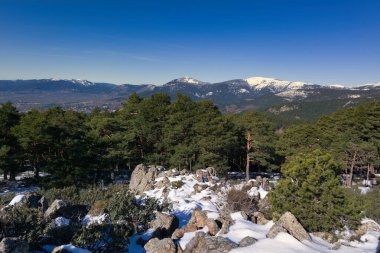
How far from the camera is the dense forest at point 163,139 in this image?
28.0m

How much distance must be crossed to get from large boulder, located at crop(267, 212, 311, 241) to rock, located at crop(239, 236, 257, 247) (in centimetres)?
83

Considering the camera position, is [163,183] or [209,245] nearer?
[209,245]

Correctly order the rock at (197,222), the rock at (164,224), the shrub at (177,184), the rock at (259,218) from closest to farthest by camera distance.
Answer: the rock at (197,222) → the rock at (164,224) → the rock at (259,218) → the shrub at (177,184)

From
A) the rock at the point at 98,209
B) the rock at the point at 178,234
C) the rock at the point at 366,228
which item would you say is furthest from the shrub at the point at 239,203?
the rock at the point at 98,209

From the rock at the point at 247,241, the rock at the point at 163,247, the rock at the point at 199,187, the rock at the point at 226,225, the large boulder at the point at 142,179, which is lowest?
the large boulder at the point at 142,179

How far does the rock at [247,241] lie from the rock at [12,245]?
6.50 m

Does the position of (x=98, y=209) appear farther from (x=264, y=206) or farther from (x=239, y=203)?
(x=264, y=206)

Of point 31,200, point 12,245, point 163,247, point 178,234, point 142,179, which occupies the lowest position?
point 142,179

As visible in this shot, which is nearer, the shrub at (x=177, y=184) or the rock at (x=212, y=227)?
the rock at (x=212, y=227)

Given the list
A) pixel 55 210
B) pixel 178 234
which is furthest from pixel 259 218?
pixel 55 210

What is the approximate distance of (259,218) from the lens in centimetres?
1373

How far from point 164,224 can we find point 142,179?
1197 cm

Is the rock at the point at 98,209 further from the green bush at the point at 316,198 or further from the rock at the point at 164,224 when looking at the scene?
the green bush at the point at 316,198

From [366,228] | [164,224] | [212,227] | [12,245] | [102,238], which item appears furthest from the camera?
[164,224]
